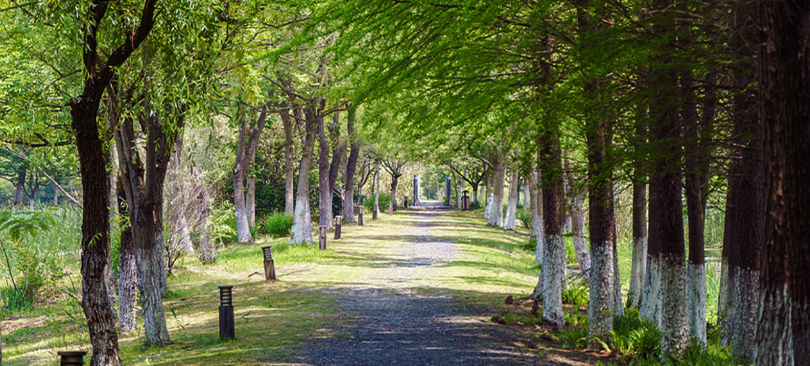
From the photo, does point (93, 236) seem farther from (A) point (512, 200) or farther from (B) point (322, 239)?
(A) point (512, 200)

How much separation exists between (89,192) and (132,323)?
17.9 ft

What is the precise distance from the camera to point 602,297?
9.95 metres

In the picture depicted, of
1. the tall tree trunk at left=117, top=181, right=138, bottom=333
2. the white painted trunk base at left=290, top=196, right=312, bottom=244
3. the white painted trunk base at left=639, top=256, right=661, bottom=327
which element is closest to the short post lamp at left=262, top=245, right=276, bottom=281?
A: the tall tree trunk at left=117, top=181, right=138, bottom=333

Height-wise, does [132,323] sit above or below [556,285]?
below

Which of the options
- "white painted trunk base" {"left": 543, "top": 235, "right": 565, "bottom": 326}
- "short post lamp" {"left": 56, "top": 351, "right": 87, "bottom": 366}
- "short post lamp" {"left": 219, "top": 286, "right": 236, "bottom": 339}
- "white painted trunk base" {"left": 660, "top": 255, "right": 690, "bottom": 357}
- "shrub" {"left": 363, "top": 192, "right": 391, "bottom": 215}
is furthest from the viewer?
"shrub" {"left": 363, "top": 192, "right": 391, "bottom": 215}

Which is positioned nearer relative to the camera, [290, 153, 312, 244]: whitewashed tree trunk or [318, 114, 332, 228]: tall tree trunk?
[290, 153, 312, 244]: whitewashed tree trunk

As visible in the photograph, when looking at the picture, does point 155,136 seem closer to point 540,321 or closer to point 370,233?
point 540,321

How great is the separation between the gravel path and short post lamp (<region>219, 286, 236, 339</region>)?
1468mm

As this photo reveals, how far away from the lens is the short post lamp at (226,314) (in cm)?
1016

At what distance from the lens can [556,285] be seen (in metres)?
11.7

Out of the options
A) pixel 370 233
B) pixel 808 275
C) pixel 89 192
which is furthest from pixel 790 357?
pixel 370 233

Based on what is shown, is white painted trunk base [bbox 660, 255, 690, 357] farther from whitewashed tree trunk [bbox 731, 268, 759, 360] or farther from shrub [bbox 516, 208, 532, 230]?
shrub [bbox 516, 208, 532, 230]

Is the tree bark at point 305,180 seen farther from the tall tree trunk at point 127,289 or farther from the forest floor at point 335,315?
the tall tree trunk at point 127,289

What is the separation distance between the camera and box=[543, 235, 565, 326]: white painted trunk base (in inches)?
461
